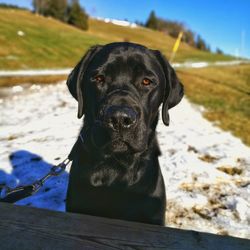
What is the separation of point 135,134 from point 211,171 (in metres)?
3.04

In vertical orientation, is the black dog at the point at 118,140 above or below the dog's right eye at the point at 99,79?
below

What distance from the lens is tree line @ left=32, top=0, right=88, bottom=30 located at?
213ft

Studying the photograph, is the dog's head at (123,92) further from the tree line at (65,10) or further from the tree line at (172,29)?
the tree line at (172,29)

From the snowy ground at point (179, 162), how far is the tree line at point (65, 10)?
186 ft

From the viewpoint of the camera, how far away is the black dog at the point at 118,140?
3.03 meters

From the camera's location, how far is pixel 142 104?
3.22 m

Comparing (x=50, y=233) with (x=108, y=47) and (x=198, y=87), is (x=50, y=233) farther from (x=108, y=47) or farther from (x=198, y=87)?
(x=198, y=87)

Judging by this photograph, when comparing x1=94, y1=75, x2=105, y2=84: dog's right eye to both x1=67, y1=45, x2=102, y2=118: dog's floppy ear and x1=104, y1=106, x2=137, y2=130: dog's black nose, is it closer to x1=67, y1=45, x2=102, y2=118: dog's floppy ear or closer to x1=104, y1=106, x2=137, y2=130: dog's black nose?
x1=67, y1=45, x2=102, y2=118: dog's floppy ear

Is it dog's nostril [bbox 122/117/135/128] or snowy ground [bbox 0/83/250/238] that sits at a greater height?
dog's nostril [bbox 122/117/135/128]

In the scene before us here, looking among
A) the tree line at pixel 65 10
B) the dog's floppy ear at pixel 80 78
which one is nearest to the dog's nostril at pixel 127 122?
the dog's floppy ear at pixel 80 78

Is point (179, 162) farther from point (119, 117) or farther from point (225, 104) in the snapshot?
point (225, 104)

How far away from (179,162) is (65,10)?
2514 inches

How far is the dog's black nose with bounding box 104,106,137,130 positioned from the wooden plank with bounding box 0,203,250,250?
881mm

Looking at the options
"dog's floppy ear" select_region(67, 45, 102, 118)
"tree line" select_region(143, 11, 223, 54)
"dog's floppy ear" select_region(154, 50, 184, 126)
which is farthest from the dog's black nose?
"tree line" select_region(143, 11, 223, 54)
